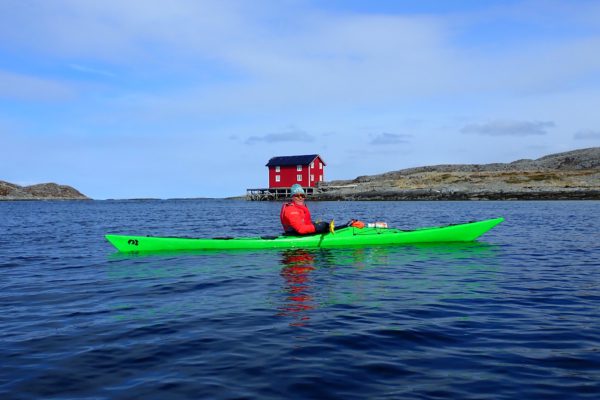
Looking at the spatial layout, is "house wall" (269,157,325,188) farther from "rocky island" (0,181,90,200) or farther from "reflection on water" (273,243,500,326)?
"rocky island" (0,181,90,200)

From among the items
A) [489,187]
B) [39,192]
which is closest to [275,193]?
[489,187]

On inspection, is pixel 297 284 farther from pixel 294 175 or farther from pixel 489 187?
pixel 294 175

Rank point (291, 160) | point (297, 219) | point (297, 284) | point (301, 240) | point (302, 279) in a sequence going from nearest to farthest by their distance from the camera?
1. point (297, 284)
2. point (302, 279)
3. point (297, 219)
4. point (301, 240)
5. point (291, 160)

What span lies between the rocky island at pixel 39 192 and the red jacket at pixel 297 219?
128 m

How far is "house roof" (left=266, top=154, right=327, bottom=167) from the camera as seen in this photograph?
73.6 metres

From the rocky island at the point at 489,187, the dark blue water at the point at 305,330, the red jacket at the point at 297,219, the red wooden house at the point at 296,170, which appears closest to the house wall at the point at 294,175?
the red wooden house at the point at 296,170

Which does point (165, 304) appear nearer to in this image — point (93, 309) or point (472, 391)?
point (93, 309)

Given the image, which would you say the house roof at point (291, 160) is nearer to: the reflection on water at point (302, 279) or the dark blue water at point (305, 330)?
the reflection on water at point (302, 279)

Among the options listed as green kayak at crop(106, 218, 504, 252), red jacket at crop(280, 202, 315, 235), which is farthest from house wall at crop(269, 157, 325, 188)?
red jacket at crop(280, 202, 315, 235)

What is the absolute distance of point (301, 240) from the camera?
15711 mm

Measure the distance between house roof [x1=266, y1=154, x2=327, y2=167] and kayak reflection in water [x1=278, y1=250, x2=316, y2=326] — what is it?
193 feet

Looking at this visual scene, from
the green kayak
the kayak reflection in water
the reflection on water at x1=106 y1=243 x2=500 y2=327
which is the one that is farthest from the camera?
the green kayak

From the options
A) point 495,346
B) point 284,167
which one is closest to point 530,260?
point 495,346

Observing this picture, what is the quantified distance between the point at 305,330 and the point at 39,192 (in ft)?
485
